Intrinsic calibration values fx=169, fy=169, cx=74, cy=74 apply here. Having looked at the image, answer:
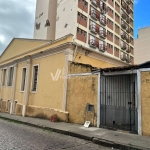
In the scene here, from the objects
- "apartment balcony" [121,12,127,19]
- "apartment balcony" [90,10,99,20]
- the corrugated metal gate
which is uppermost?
"apartment balcony" [121,12,127,19]

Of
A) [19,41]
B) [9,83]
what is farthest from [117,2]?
[9,83]

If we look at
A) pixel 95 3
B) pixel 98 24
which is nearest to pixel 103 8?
pixel 95 3

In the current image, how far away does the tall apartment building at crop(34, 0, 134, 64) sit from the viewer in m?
26.3

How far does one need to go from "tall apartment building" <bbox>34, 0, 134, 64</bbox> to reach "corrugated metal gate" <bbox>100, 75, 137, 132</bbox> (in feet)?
52.7

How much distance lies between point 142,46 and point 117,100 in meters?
39.7

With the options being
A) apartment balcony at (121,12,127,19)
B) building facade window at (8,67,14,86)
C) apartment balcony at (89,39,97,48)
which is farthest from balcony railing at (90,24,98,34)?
building facade window at (8,67,14,86)

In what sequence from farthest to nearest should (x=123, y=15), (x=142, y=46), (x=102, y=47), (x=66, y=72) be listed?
1. (x=142, y=46)
2. (x=123, y=15)
3. (x=102, y=47)
4. (x=66, y=72)

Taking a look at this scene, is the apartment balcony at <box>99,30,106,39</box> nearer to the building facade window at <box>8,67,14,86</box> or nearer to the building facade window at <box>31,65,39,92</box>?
the building facade window at <box>8,67,14,86</box>

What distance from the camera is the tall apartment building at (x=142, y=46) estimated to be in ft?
142

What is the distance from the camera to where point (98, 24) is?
101ft

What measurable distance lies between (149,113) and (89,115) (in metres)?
3.13

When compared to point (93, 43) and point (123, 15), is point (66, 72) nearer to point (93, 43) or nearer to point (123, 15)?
point (93, 43)

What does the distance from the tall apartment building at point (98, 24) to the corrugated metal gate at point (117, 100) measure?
16.0 meters

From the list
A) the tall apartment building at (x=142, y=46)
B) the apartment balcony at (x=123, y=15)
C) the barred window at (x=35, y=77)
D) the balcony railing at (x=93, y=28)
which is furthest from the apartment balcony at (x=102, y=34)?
the barred window at (x=35, y=77)
